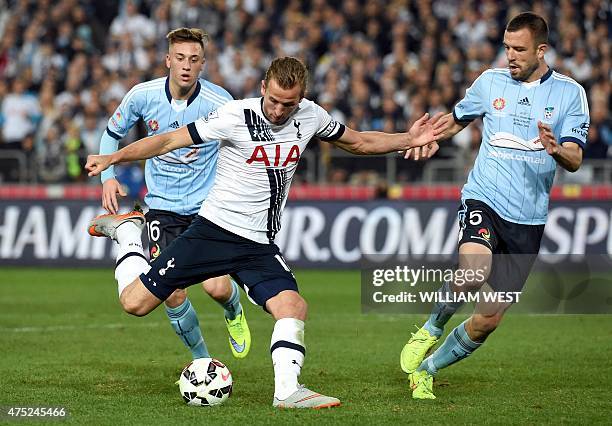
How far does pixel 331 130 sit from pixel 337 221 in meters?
10.4

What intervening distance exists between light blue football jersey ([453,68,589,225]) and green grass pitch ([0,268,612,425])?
1440mm

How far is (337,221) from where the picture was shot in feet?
60.0

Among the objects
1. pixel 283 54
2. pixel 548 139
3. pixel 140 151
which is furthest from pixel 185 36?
pixel 283 54

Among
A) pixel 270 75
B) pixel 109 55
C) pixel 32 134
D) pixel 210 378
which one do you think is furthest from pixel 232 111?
pixel 109 55

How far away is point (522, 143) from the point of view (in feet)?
27.2

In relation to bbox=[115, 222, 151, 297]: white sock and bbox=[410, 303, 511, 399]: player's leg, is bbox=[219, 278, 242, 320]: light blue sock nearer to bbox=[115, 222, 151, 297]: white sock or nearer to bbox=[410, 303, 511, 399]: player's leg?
bbox=[115, 222, 151, 297]: white sock

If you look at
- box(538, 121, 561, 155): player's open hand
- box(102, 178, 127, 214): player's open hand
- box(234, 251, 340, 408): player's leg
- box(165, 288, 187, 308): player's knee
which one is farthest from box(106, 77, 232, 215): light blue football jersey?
box(538, 121, 561, 155): player's open hand

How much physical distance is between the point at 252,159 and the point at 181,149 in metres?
1.75

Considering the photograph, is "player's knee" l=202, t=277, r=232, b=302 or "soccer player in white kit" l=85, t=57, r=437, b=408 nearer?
"soccer player in white kit" l=85, t=57, r=437, b=408

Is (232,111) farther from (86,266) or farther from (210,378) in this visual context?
(86,266)

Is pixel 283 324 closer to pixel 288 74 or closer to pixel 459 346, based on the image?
pixel 459 346

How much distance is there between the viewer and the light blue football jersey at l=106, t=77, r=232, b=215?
9195mm

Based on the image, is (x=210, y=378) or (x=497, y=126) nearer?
(x=210, y=378)

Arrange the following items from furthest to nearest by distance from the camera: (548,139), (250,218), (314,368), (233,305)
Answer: (233,305) < (314,368) < (250,218) < (548,139)
